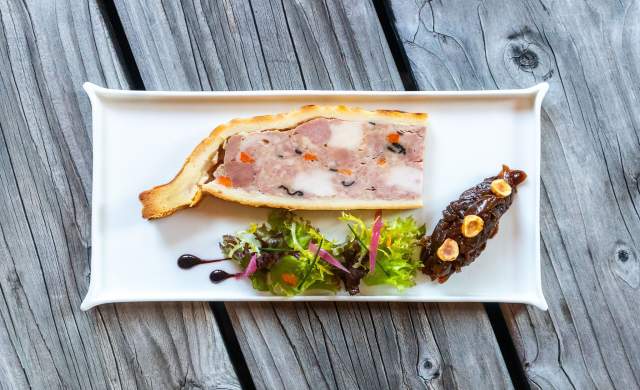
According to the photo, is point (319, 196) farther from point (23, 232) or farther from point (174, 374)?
point (23, 232)

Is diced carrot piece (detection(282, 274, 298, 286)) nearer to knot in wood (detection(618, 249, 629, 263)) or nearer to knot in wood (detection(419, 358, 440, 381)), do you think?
knot in wood (detection(419, 358, 440, 381))

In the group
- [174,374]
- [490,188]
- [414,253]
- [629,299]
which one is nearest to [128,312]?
[174,374]

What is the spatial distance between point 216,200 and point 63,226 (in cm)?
77

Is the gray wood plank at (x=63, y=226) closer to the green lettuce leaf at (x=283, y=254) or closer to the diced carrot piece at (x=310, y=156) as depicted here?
the green lettuce leaf at (x=283, y=254)

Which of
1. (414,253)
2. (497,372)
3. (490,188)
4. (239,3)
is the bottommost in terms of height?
(497,372)

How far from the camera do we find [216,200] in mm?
2312

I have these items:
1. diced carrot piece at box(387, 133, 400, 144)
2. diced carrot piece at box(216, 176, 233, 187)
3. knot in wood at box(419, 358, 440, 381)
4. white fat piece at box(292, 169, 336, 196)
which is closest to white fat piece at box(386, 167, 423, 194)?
diced carrot piece at box(387, 133, 400, 144)

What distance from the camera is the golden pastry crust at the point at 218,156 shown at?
2238 millimetres

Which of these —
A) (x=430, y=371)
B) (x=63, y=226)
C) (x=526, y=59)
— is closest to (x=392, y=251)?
(x=430, y=371)

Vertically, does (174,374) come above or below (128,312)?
below

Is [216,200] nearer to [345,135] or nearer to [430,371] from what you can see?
[345,135]

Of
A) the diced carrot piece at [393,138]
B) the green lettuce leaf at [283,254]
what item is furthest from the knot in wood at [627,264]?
the green lettuce leaf at [283,254]

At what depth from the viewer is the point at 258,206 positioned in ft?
7.47

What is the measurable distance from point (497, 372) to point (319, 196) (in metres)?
1.17
